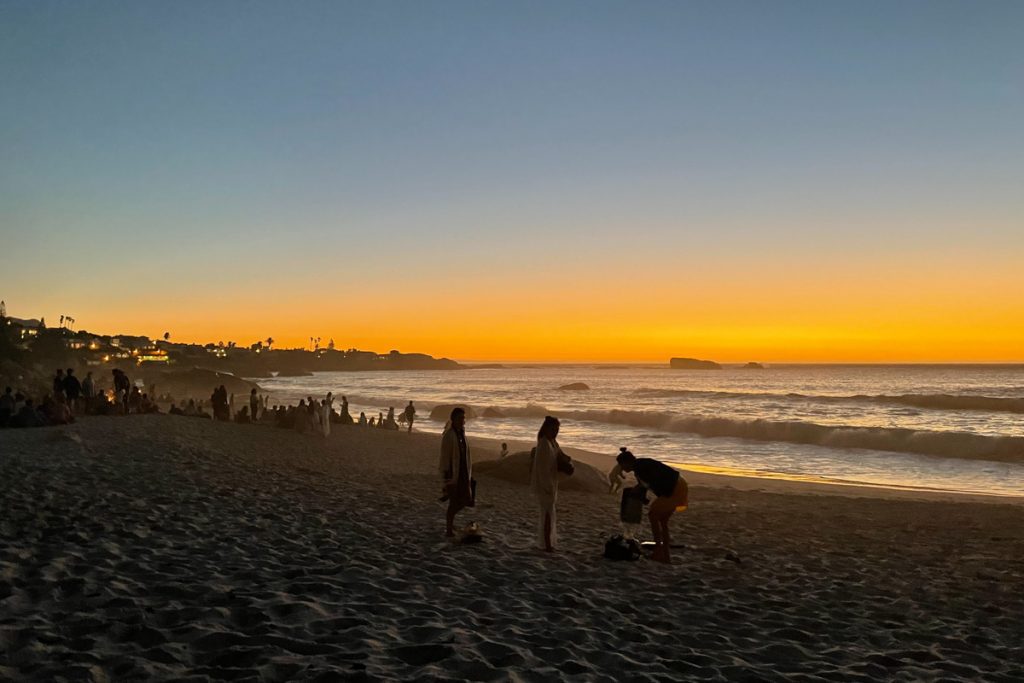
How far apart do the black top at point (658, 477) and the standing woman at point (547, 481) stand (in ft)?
3.91

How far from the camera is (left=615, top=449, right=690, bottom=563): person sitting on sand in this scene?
29.0ft

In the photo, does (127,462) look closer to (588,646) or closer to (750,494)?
(588,646)

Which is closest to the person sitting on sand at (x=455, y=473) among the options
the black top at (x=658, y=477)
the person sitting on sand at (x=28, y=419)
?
the black top at (x=658, y=477)

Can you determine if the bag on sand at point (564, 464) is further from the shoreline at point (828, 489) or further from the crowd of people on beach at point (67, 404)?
the crowd of people on beach at point (67, 404)

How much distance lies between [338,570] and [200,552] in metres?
1.70

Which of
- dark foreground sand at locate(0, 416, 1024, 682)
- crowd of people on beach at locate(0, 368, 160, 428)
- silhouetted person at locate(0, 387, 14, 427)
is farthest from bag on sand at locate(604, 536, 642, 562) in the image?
silhouetted person at locate(0, 387, 14, 427)

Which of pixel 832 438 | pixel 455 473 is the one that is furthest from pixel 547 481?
pixel 832 438

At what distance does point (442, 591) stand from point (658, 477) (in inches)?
135

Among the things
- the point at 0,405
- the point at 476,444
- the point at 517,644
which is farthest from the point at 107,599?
the point at 476,444

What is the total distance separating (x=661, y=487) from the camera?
886 centimetres

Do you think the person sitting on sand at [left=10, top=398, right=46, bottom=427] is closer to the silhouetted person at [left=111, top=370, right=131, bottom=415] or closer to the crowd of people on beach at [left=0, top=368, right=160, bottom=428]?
the crowd of people on beach at [left=0, top=368, right=160, bottom=428]

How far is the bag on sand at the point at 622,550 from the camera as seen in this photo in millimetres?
8992

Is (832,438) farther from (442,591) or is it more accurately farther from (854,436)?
(442,591)

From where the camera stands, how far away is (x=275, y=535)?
8781 mm
